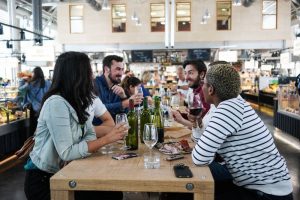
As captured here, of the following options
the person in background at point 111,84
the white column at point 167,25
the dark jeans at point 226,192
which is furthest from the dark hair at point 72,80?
the white column at point 167,25

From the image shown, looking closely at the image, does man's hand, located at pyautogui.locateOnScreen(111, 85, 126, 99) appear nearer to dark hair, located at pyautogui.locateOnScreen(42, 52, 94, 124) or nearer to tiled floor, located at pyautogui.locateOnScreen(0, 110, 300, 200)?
tiled floor, located at pyautogui.locateOnScreen(0, 110, 300, 200)

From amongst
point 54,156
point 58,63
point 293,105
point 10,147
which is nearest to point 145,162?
point 54,156

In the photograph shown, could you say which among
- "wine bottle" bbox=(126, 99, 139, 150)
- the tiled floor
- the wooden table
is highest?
"wine bottle" bbox=(126, 99, 139, 150)

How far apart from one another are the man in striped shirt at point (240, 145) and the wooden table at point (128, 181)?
0.61 feet

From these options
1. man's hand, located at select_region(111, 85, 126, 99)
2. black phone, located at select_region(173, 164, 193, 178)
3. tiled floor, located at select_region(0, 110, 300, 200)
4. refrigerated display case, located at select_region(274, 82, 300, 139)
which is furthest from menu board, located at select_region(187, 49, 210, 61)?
black phone, located at select_region(173, 164, 193, 178)

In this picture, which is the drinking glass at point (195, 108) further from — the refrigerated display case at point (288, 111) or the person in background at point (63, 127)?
the refrigerated display case at point (288, 111)

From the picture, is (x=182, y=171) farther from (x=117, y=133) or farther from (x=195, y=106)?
(x=195, y=106)

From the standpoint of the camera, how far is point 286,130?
826cm

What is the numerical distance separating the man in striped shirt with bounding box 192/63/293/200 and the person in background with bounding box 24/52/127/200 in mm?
544

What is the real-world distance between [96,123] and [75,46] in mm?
13142

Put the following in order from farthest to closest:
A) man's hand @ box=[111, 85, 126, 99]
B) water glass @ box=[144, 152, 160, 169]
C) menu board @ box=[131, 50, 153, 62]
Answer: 1. menu board @ box=[131, 50, 153, 62]
2. man's hand @ box=[111, 85, 126, 99]
3. water glass @ box=[144, 152, 160, 169]

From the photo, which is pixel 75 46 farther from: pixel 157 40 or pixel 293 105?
pixel 293 105

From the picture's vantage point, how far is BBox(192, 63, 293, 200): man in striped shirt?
→ 187 cm

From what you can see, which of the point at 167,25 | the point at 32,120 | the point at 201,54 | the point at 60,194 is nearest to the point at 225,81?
the point at 60,194
